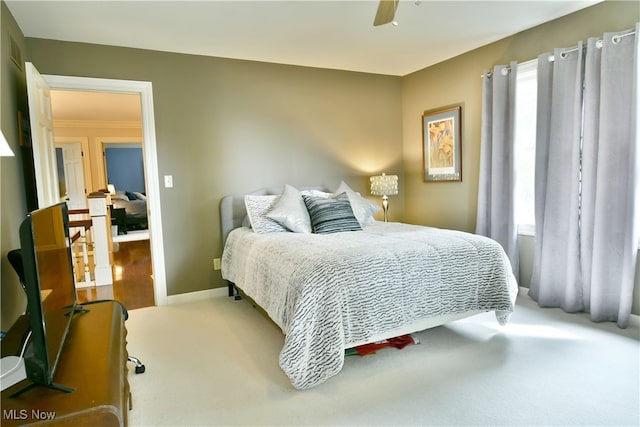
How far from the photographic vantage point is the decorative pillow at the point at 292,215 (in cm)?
344

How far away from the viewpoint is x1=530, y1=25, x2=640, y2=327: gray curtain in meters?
2.73

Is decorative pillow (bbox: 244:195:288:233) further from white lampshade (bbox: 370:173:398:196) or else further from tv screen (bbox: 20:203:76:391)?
tv screen (bbox: 20:203:76:391)

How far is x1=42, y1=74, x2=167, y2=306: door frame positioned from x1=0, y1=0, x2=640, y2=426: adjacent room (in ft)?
0.07

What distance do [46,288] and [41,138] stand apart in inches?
76.5

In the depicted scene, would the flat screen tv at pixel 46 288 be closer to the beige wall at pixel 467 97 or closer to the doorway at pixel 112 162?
the doorway at pixel 112 162

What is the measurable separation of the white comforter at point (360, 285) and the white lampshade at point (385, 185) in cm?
146

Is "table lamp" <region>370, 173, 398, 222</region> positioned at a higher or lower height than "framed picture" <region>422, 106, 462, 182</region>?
lower

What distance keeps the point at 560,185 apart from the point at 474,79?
1421 mm

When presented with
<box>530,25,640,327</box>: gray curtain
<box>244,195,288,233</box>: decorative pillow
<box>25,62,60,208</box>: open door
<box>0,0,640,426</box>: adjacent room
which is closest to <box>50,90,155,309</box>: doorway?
<box>0,0,640,426</box>: adjacent room

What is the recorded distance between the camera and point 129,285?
4555 millimetres

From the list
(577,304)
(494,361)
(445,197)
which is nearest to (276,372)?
(494,361)

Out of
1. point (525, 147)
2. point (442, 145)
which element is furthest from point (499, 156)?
point (442, 145)

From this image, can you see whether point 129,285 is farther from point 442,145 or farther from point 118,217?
point 118,217

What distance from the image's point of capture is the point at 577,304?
10.3 feet
